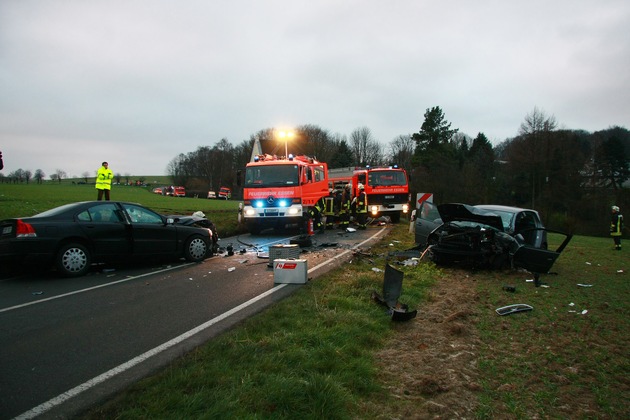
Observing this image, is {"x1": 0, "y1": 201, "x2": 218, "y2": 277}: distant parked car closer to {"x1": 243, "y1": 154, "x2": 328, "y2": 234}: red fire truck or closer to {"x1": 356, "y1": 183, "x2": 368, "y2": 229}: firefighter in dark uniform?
{"x1": 243, "y1": 154, "x2": 328, "y2": 234}: red fire truck

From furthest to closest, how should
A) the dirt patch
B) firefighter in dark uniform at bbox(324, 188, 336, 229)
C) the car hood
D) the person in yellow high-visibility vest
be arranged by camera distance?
firefighter in dark uniform at bbox(324, 188, 336, 229) → the person in yellow high-visibility vest → the car hood → the dirt patch

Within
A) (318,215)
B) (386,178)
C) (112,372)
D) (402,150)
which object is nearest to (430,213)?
(318,215)

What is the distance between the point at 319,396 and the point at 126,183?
12116 cm

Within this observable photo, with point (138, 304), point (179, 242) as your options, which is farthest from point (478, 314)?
point (179, 242)

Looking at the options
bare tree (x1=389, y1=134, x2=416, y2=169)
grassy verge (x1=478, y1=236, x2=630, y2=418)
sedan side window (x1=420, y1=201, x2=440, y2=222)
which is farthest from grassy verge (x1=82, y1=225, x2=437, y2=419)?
bare tree (x1=389, y1=134, x2=416, y2=169)

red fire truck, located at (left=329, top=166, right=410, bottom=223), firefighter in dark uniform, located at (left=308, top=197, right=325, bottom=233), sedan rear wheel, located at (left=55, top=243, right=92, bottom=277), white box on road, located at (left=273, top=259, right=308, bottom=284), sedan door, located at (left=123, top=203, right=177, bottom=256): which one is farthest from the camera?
red fire truck, located at (left=329, top=166, right=410, bottom=223)

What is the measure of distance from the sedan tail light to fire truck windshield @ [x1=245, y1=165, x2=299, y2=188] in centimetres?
839

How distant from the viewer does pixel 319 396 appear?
3096mm

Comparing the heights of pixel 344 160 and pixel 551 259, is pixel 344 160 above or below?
above

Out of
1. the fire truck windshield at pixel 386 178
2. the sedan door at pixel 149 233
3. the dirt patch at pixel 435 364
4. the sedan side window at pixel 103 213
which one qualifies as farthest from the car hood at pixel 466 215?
the fire truck windshield at pixel 386 178

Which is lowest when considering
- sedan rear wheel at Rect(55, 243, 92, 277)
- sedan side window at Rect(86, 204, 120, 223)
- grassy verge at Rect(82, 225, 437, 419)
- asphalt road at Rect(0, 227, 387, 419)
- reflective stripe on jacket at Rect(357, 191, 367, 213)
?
asphalt road at Rect(0, 227, 387, 419)

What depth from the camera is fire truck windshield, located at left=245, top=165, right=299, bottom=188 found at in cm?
1516

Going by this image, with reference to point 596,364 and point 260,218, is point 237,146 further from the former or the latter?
point 596,364

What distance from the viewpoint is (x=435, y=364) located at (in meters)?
3.98
